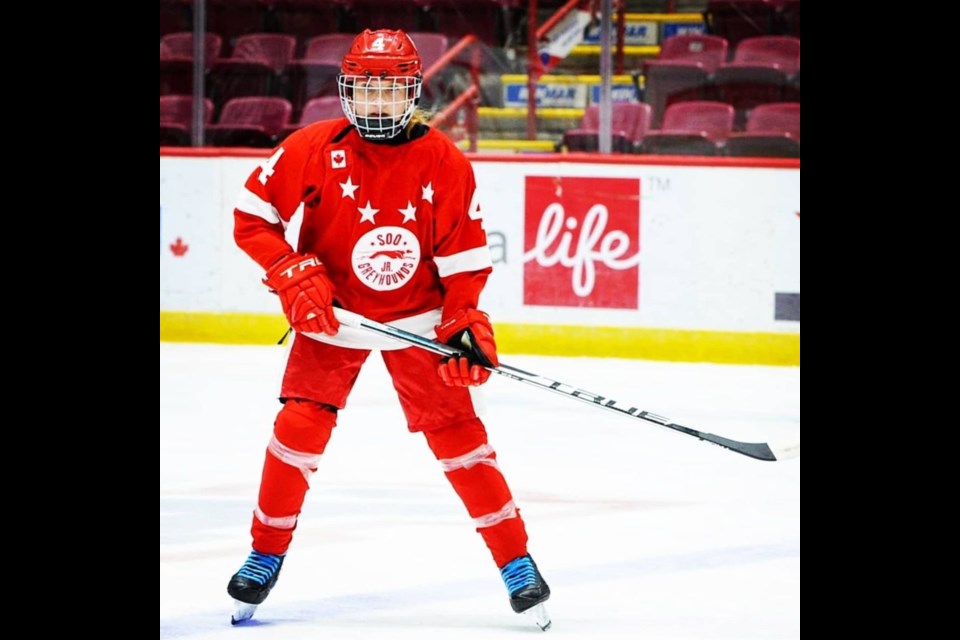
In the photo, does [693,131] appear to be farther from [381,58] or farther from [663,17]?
[381,58]

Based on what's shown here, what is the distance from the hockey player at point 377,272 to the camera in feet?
9.19

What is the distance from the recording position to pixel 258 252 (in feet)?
9.29

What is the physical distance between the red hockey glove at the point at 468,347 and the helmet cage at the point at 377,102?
0.36 meters

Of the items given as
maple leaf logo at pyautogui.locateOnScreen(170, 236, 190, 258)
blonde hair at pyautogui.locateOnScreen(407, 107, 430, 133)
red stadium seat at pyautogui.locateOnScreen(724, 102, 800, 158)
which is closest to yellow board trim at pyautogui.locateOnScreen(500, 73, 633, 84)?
red stadium seat at pyautogui.locateOnScreen(724, 102, 800, 158)

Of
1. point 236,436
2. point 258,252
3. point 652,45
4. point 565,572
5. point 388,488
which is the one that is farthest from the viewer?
point 652,45

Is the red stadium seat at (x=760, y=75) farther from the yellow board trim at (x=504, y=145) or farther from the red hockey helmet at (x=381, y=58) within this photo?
the red hockey helmet at (x=381, y=58)

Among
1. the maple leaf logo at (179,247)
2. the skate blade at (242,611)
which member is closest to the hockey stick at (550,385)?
→ the skate blade at (242,611)

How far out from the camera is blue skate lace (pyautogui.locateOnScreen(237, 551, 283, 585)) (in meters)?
2.85

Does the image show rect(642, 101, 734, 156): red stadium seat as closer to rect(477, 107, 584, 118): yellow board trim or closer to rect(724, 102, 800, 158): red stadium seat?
rect(724, 102, 800, 158): red stadium seat

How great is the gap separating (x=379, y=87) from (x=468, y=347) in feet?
1.60

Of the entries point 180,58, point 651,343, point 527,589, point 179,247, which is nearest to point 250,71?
point 180,58
